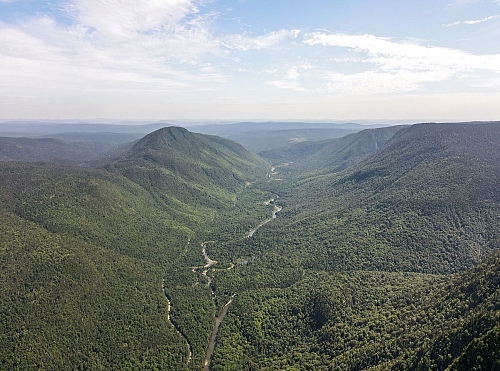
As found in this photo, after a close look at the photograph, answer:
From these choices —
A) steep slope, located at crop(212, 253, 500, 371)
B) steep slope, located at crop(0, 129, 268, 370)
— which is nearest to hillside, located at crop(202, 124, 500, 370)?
steep slope, located at crop(212, 253, 500, 371)

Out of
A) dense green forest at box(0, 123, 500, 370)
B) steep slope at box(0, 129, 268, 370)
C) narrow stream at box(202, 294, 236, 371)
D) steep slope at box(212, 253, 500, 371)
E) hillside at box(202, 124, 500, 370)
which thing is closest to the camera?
steep slope at box(212, 253, 500, 371)

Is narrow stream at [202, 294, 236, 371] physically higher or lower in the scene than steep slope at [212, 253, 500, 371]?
lower

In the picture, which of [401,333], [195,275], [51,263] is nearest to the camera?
[401,333]

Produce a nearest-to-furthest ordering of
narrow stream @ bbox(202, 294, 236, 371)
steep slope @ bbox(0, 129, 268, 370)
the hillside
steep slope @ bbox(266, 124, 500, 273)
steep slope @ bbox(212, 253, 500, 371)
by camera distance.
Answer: steep slope @ bbox(212, 253, 500, 371)
the hillside
steep slope @ bbox(0, 129, 268, 370)
narrow stream @ bbox(202, 294, 236, 371)
steep slope @ bbox(266, 124, 500, 273)

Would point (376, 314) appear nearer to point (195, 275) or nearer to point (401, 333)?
point (401, 333)

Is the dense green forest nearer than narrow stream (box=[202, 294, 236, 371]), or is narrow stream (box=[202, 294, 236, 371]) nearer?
the dense green forest

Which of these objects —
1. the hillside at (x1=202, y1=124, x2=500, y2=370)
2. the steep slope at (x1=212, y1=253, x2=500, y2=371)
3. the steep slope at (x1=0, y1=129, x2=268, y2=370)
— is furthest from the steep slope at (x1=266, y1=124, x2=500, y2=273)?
the steep slope at (x1=0, y1=129, x2=268, y2=370)

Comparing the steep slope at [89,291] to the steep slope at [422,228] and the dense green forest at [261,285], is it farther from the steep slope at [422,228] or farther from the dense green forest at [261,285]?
the steep slope at [422,228]

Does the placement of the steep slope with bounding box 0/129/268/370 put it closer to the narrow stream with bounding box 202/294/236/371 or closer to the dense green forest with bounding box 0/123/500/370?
the dense green forest with bounding box 0/123/500/370

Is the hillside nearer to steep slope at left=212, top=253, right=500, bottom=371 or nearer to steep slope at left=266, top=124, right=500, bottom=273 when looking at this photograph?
steep slope at left=212, top=253, right=500, bottom=371

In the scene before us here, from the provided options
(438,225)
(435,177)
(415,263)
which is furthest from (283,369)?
(435,177)
